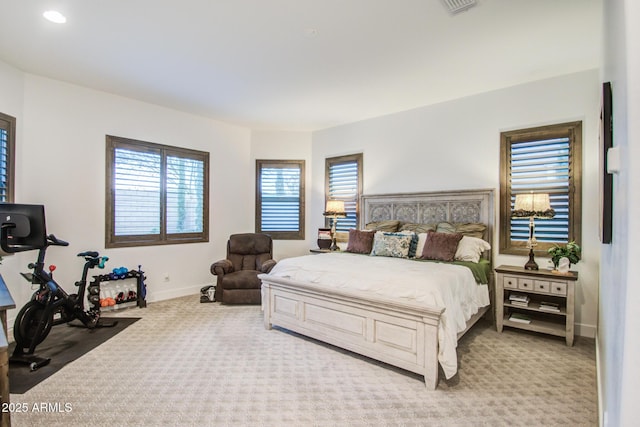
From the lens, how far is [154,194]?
495 centimetres

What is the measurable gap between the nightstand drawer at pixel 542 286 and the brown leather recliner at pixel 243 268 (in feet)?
10.5

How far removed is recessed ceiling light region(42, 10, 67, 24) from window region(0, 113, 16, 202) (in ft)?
5.00

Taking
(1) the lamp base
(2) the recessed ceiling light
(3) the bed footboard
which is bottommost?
(3) the bed footboard

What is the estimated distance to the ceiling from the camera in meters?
2.55

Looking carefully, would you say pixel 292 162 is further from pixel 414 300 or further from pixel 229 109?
pixel 414 300

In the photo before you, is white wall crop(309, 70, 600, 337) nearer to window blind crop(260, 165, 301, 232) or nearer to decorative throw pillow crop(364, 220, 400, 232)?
window blind crop(260, 165, 301, 232)

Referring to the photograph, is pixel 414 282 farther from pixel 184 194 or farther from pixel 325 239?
pixel 184 194

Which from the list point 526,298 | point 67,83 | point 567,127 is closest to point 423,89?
point 567,127

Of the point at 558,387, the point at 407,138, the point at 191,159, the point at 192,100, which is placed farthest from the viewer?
the point at 191,159

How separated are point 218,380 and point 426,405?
5.23ft

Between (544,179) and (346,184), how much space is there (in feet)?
9.54

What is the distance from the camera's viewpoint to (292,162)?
6.15 meters

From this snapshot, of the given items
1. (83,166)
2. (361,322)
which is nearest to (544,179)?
(361,322)

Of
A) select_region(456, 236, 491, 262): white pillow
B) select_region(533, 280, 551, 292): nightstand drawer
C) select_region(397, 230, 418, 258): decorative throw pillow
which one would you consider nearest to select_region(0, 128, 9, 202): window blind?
select_region(397, 230, 418, 258): decorative throw pillow
